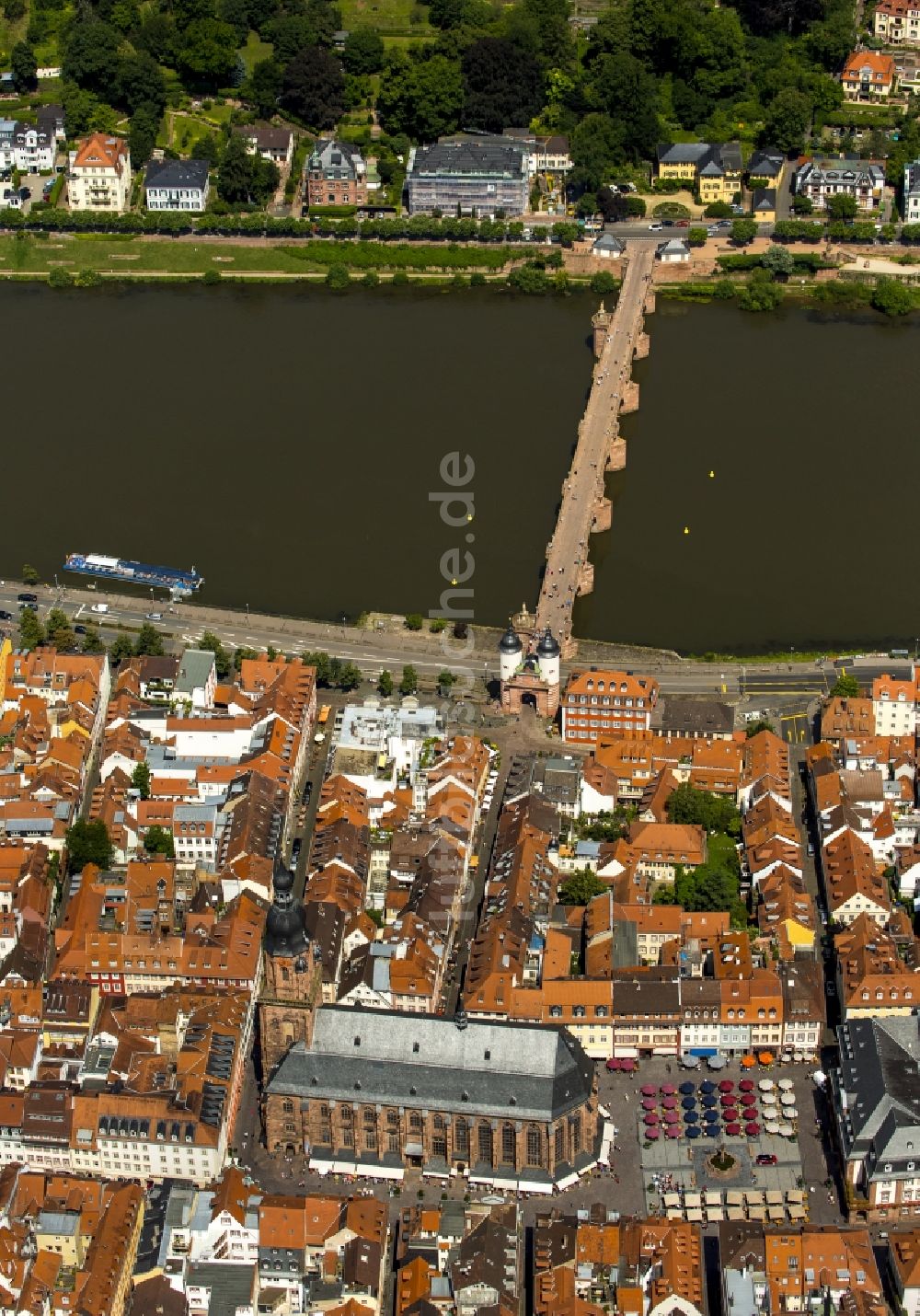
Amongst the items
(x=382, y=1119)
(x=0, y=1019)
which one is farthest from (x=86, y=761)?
(x=382, y=1119)

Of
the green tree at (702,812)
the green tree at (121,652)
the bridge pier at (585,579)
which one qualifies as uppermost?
the bridge pier at (585,579)

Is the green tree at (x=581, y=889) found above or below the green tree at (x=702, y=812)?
below

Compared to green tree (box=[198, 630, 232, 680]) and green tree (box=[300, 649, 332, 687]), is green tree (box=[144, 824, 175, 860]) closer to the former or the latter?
green tree (box=[300, 649, 332, 687])

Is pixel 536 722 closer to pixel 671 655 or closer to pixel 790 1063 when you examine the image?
pixel 671 655

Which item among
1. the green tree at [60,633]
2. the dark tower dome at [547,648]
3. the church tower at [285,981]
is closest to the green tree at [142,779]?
the green tree at [60,633]

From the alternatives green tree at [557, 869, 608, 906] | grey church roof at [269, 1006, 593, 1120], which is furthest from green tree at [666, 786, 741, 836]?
grey church roof at [269, 1006, 593, 1120]

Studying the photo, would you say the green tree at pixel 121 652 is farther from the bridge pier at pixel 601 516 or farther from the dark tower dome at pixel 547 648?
the bridge pier at pixel 601 516
